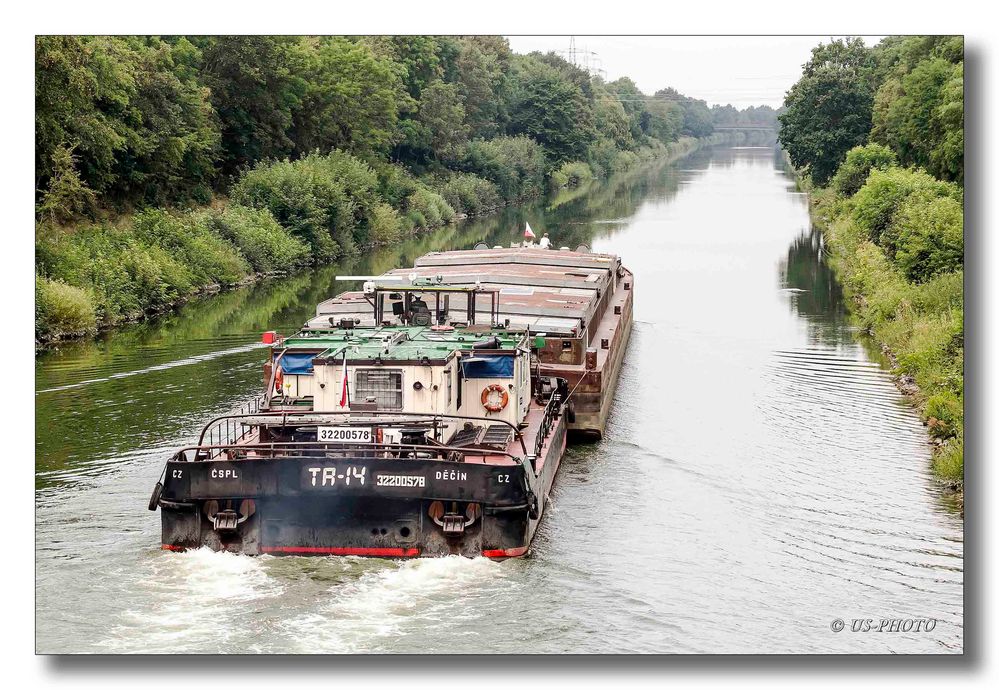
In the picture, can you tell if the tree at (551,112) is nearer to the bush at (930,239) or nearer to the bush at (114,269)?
the bush at (114,269)

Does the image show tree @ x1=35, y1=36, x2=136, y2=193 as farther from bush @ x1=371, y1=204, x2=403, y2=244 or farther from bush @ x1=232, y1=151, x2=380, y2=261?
bush @ x1=371, y1=204, x2=403, y2=244

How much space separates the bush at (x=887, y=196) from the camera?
124 ft

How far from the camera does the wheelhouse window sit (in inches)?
780

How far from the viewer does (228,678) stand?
14070 mm

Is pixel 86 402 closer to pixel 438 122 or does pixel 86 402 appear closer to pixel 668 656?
pixel 668 656

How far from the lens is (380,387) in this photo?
782 inches

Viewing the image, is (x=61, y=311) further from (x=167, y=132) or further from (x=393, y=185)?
(x=393, y=185)

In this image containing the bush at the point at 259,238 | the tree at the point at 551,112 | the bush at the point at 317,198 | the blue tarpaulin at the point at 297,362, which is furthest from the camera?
the tree at the point at 551,112

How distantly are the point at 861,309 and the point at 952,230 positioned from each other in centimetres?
948

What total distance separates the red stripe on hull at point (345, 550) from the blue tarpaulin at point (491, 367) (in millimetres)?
3660

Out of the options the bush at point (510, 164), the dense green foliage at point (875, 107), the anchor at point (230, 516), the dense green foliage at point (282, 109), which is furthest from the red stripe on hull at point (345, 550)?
the bush at point (510, 164)

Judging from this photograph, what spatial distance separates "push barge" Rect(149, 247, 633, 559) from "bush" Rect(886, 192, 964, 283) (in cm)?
1139

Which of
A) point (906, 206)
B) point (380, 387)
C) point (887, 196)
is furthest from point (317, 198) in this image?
point (380, 387)

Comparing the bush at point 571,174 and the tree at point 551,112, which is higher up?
the tree at point 551,112
